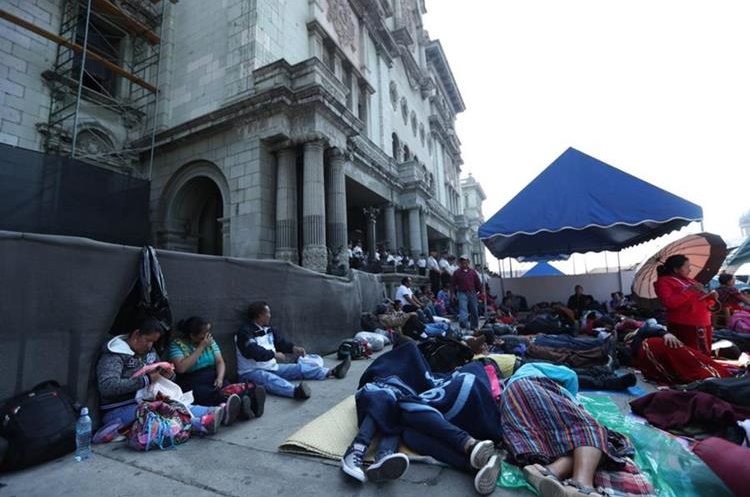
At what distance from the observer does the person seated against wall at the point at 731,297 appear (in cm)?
627

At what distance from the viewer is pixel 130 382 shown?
3273 millimetres

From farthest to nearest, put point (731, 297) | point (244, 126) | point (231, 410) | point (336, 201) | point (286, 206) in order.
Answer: point (336, 201) → point (244, 126) → point (286, 206) → point (731, 297) → point (231, 410)

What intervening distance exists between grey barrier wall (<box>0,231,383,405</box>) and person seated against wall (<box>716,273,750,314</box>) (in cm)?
→ 839

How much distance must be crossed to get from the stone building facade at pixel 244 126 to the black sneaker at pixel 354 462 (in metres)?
9.03

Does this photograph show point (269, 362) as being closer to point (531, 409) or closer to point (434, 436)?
point (434, 436)

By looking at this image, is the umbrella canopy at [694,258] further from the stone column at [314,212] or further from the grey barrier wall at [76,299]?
the stone column at [314,212]

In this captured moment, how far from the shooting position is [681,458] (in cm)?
249

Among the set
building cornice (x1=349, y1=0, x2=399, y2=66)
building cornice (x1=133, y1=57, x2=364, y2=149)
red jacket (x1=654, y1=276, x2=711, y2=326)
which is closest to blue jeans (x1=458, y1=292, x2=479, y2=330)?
red jacket (x1=654, y1=276, x2=711, y2=326)

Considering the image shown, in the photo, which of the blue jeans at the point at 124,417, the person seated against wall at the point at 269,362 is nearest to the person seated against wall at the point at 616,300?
the person seated against wall at the point at 269,362

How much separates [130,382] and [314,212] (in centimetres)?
885

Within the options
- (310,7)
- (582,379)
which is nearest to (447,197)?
(310,7)

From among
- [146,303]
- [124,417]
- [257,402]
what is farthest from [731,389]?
[146,303]

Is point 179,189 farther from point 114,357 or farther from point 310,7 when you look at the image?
point 114,357

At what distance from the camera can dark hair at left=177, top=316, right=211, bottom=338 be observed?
13.1 ft
